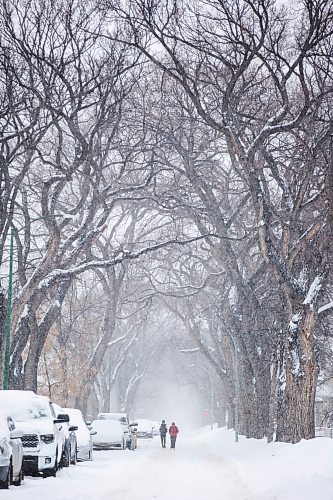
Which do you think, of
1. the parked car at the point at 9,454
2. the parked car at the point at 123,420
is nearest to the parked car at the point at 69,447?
the parked car at the point at 9,454

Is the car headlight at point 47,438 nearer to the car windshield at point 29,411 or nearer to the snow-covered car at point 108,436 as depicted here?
the car windshield at point 29,411

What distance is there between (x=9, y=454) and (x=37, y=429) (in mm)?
4084

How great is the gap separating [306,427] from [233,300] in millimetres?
13069

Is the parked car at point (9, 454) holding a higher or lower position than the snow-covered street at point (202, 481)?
higher

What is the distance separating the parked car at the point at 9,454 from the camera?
14.8 metres

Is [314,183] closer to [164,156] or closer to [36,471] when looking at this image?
[164,156]

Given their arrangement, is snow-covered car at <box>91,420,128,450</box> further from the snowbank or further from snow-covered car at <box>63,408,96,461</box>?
the snowbank

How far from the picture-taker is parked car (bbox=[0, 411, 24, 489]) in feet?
48.4

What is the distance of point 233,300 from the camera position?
37688 millimetres

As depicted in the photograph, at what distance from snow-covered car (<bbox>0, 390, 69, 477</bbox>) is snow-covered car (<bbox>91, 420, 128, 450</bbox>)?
1603 cm

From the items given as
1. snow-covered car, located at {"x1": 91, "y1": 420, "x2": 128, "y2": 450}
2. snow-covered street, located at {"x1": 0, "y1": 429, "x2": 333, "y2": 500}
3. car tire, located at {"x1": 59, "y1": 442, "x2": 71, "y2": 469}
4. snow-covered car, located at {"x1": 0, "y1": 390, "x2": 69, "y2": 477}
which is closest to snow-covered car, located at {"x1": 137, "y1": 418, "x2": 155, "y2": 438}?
snow-covered car, located at {"x1": 91, "y1": 420, "x2": 128, "y2": 450}

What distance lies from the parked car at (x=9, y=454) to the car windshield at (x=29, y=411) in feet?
9.77

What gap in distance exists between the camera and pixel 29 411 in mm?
20344

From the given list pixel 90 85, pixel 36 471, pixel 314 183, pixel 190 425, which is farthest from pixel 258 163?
pixel 190 425
